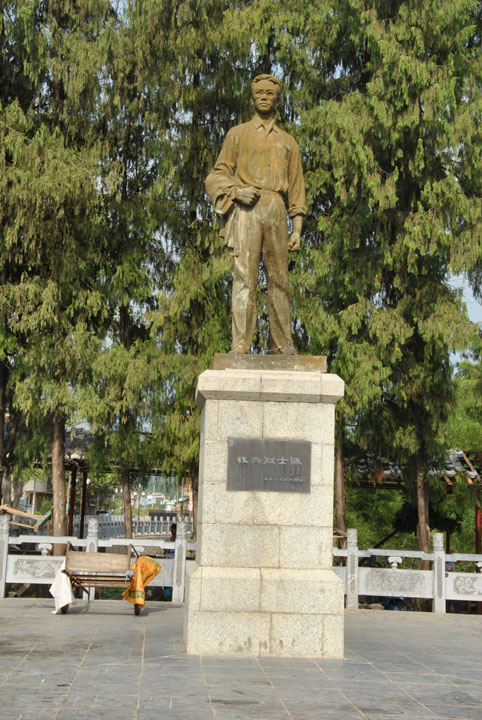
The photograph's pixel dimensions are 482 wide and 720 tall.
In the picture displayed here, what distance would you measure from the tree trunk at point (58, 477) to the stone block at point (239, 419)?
9474 mm

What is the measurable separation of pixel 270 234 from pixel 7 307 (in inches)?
362

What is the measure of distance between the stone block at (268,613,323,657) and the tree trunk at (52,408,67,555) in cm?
995

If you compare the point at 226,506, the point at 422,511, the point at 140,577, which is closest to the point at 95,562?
the point at 140,577

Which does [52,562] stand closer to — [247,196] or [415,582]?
[415,582]

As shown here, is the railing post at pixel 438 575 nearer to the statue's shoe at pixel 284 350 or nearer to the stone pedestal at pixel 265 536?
the stone pedestal at pixel 265 536

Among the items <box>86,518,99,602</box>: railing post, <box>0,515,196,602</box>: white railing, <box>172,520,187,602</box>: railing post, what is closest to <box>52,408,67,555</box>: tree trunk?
<box>0,515,196,602</box>: white railing

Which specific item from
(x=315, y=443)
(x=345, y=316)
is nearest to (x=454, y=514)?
(x=345, y=316)

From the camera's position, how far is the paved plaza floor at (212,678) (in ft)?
17.7

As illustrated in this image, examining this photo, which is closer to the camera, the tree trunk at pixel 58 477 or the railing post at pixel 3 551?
the railing post at pixel 3 551

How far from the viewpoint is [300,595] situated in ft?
25.1

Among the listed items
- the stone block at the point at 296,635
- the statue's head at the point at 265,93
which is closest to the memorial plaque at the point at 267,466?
the stone block at the point at 296,635

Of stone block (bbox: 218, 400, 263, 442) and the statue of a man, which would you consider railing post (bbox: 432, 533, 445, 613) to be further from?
stone block (bbox: 218, 400, 263, 442)

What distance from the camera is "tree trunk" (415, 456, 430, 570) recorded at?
16703mm

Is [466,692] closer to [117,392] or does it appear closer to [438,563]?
[438,563]
